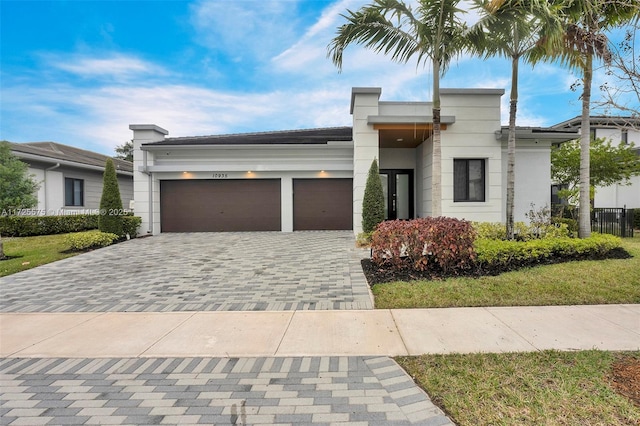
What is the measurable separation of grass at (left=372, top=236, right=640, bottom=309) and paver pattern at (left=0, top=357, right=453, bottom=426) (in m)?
2.21

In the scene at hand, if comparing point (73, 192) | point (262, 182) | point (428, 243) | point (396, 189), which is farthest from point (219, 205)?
point (428, 243)

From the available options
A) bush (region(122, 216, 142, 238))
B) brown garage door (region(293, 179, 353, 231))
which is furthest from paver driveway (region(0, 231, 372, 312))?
brown garage door (region(293, 179, 353, 231))

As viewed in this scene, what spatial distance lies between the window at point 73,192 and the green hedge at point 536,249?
19267 millimetres

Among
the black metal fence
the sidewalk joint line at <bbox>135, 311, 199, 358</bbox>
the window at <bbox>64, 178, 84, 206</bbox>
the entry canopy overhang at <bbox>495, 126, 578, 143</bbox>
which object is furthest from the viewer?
the window at <bbox>64, 178, 84, 206</bbox>

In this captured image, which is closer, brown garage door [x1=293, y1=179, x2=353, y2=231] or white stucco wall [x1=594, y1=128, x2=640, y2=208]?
brown garage door [x1=293, y1=179, x2=353, y2=231]

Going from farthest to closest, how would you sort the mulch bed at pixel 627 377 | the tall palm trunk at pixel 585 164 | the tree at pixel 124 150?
1. the tree at pixel 124 150
2. the tall palm trunk at pixel 585 164
3. the mulch bed at pixel 627 377

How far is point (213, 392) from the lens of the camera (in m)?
2.85

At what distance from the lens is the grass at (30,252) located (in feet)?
27.8

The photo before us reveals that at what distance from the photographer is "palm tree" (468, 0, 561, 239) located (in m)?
7.04

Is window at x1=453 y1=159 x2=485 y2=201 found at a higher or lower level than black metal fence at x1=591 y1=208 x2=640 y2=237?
higher

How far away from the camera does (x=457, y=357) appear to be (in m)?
3.39

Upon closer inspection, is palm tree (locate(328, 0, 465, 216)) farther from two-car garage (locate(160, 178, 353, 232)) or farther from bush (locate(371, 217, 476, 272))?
two-car garage (locate(160, 178, 353, 232))

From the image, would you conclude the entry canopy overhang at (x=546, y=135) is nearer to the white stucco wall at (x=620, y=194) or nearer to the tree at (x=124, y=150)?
the white stucco wall at (x=620, y=194)

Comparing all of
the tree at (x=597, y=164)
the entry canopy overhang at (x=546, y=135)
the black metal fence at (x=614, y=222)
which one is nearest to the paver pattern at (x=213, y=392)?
the entry canopy overhang at (x=546, y=135)
